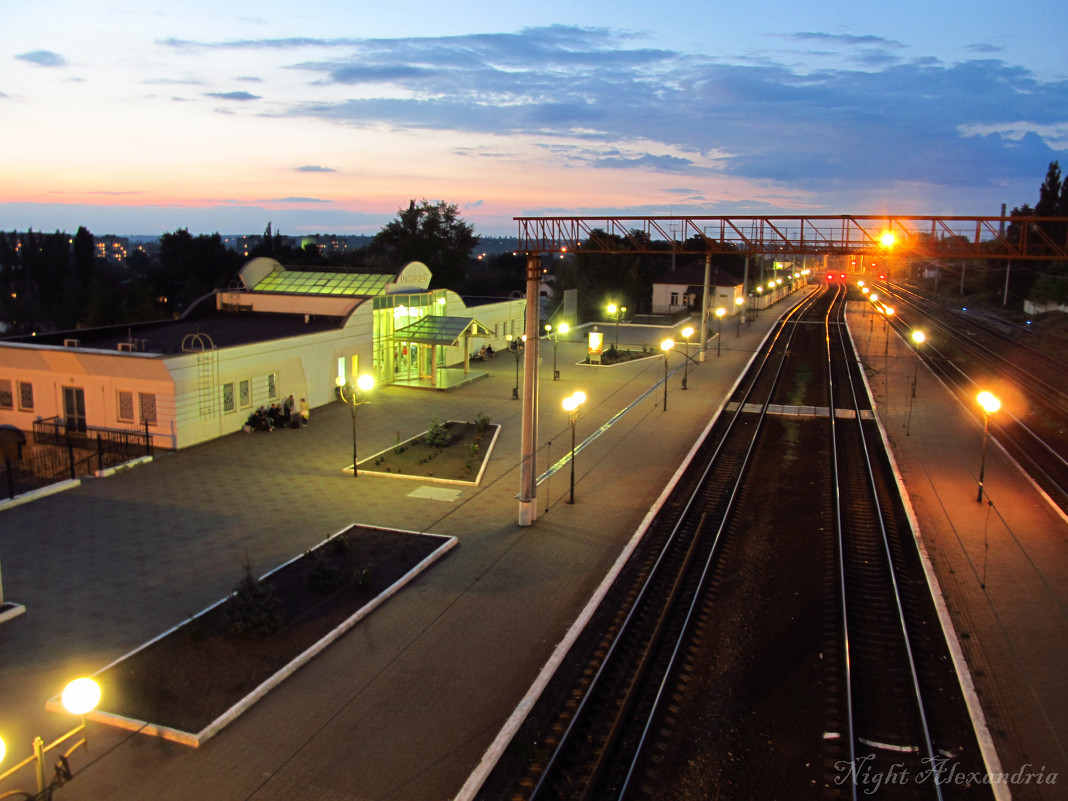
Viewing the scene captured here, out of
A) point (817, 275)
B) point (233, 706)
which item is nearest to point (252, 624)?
point (233, 706)

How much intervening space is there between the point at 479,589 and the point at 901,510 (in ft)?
34.2

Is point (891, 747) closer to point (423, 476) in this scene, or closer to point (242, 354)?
point (423, 476)

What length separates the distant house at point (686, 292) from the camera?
7131cm

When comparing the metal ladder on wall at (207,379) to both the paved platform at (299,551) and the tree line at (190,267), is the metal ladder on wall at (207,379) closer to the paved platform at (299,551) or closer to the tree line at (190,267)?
the paved platform at (299,551)

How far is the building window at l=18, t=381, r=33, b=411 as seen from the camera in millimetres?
23609

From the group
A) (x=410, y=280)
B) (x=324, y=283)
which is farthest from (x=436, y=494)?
(x=324, y=283)

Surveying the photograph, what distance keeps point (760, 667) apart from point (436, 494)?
941 cm

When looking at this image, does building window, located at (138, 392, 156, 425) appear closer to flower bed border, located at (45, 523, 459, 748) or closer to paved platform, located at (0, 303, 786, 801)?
paved platform, located at (0, 303, 786, 801)

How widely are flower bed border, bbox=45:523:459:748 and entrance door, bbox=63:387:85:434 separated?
1305 cm

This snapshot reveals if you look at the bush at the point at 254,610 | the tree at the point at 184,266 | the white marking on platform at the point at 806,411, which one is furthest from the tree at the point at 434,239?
the bush at the point at 254,610

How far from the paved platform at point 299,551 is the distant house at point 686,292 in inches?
1921

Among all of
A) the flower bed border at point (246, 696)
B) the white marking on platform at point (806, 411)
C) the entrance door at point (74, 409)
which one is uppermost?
the entrance door at point (74, 409)

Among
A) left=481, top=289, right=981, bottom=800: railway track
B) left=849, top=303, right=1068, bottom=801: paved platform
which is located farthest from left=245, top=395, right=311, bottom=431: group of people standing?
left=849, top=303, right=1068, bottom=801: paved platform

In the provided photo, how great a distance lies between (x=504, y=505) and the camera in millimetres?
17469
